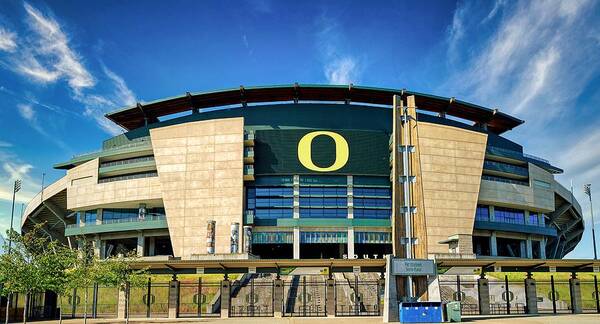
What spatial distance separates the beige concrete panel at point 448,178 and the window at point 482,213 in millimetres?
5390

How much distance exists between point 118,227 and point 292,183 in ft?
104

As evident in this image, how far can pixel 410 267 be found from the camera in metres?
43.3

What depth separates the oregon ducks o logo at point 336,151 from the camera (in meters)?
97.2

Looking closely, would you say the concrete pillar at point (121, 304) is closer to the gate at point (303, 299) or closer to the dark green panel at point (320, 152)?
the gate at point (303, 299)

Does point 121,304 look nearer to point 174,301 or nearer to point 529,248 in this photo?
point 174,301

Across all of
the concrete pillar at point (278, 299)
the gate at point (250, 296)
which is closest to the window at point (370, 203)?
the gate at point (250, 296)

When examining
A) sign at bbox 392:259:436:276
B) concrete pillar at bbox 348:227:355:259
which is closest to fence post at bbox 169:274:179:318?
sign at bbox 392:259:436:276

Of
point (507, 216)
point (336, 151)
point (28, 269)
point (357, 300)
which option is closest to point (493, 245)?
point (507, 216)

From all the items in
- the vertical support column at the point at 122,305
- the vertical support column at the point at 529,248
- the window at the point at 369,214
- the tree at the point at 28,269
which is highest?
the window at the point at 369,214

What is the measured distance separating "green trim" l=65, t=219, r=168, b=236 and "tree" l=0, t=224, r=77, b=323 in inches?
1954

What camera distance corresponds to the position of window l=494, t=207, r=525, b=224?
104 m

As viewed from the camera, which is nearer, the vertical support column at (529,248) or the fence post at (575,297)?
the fence post at (575,297)

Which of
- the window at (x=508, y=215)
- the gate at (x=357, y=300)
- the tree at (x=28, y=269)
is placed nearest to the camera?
the tree at (x=28, y=269)

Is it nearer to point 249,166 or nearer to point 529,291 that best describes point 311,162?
point 249,166
